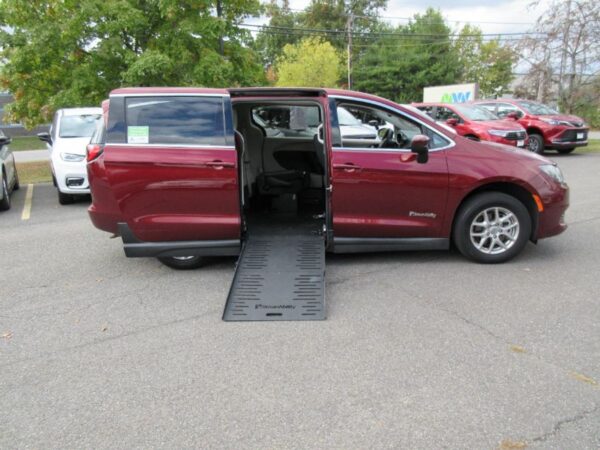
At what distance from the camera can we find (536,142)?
1489cm

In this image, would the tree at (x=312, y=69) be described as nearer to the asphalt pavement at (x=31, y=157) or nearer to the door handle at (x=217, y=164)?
the asphalt pavement at (x=31, y=157)

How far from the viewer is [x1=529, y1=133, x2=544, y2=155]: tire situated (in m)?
14.8

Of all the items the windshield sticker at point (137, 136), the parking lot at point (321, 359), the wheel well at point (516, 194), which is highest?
the windshield sticker at point (137, 136)

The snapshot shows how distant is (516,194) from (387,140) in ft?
4.88

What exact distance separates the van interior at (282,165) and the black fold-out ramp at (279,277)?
0.82 metres

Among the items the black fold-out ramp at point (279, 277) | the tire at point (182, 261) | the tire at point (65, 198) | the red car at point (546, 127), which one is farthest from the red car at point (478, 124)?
the tire at point (182, 261)

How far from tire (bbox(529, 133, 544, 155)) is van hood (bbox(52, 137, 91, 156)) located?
12.4 metres

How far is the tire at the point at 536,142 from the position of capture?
581 inches

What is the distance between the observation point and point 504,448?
2.48 metres

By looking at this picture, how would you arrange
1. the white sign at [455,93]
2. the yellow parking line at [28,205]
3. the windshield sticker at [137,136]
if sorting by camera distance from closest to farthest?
the windshield sticker at [137,136]
the yellow parking line at [28,205]
the white sign at [455,93]

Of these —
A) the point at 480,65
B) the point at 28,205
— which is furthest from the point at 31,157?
the point at 480,65

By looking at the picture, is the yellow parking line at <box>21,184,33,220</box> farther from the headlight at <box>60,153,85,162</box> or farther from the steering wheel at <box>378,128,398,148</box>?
the steering wheel at <box>378,128,398,148</box>

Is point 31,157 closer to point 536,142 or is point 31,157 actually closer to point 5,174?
point 5,174

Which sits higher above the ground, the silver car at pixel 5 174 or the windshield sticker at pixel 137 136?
the windshield sticker at pixel 137 136
